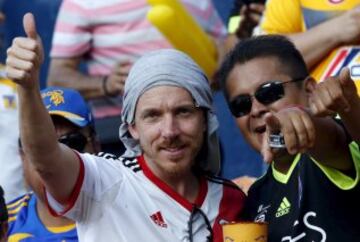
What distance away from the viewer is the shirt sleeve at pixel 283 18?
181 inches

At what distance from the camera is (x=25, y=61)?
3240 mm

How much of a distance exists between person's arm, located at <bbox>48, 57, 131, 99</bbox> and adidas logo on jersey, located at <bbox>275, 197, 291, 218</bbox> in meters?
1.83

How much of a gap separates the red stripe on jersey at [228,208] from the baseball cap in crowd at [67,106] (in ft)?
3.15

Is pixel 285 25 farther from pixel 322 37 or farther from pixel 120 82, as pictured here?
pixel 120 82

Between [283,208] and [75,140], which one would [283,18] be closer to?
[75,140]

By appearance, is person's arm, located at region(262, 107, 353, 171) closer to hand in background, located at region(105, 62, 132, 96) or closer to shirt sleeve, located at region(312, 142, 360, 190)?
shirt sleeve, located at region(312, 142, 360, 190)

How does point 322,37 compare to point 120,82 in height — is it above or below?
above

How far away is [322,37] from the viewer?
14.3 feet

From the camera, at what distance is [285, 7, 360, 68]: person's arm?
432 cm

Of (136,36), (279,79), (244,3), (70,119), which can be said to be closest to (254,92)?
(279,79)

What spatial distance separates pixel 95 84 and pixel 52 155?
2.05 m

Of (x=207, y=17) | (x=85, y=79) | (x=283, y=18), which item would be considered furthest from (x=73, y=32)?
(x=283, y=18)

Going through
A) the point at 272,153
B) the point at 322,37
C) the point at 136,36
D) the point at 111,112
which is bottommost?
the point at 111,112

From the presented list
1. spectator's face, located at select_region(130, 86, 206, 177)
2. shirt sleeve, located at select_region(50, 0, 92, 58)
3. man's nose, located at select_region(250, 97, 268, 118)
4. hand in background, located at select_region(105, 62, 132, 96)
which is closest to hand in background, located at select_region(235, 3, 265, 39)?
hand in background, located at select_region(105, 62, 132, 96)
